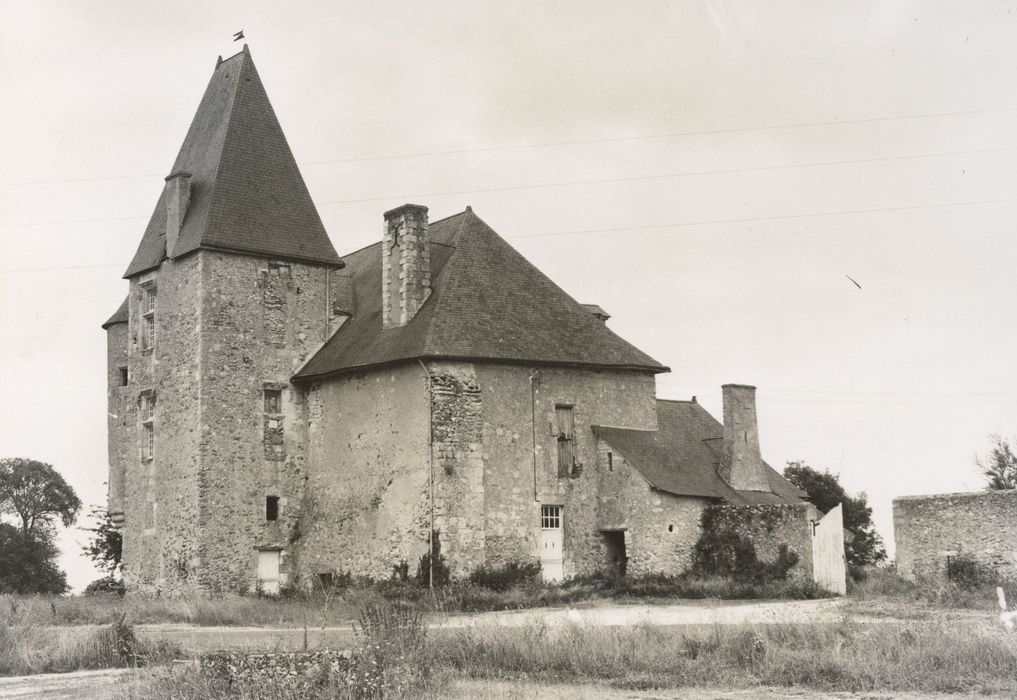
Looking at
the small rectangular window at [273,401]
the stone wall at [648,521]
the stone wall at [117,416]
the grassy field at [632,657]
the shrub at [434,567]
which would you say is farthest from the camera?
the stone wall at [117,416]

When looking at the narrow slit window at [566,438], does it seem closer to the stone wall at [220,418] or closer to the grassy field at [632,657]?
the stone wall at [220,418]

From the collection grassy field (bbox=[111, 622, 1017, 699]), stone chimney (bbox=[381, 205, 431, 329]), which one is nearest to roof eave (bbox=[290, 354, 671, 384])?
stone chimney (bbox=[381, 205, 431, 329])

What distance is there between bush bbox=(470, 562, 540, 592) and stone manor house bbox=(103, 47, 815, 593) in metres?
0.24

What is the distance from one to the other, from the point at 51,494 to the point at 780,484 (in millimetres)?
39191

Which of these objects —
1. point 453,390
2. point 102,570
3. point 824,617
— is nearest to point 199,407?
point 453,390

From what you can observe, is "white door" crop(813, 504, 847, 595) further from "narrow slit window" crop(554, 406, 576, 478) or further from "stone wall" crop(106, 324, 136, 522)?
"stone wall" crop(106, 324, 136, 522)

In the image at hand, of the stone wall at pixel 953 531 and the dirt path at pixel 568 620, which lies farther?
the stone wall at pixel 953 531

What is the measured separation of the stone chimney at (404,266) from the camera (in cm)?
3475

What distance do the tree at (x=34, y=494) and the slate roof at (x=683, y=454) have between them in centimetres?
3642

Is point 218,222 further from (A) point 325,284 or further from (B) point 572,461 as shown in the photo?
(B) point 572,461

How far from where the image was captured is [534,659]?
60.1 feet

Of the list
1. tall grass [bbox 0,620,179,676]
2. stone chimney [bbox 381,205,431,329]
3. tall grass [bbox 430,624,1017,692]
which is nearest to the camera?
tall grass [bbox 430,624,1017,692]

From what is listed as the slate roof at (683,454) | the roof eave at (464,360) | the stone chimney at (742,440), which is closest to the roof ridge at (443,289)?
the roof eave at (464,360)

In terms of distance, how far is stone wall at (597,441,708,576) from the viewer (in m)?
33.3
